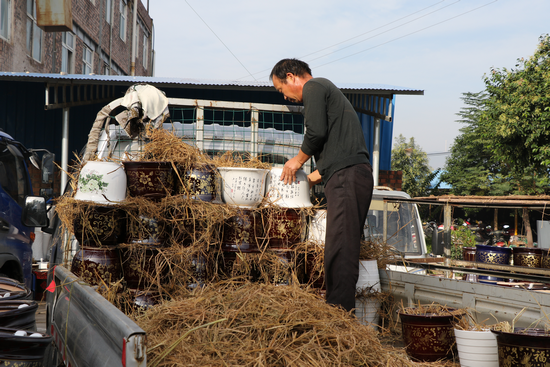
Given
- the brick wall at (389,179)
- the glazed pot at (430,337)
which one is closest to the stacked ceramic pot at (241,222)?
the glazed pot at (430,337)

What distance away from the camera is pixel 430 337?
2.22m

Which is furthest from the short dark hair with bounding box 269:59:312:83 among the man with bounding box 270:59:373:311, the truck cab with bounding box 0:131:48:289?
the truck cab with bounding box 0:131:48:289

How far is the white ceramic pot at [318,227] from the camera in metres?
2.86

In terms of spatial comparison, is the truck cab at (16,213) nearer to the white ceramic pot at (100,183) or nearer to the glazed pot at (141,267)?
the white ceramic pot at (100,183)

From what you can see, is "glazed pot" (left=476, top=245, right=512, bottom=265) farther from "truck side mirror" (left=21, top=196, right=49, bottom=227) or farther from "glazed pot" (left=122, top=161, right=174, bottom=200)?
"truck side mirror" (left=21, top=196, right=49, bottom=227)

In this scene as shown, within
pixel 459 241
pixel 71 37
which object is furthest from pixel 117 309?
pixel 71 37

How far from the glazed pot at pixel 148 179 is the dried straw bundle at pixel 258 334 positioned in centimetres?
77

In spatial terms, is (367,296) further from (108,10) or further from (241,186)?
(108,10)

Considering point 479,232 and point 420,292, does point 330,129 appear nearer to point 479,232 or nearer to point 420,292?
point 420,292

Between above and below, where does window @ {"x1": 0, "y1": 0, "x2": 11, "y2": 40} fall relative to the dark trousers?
above

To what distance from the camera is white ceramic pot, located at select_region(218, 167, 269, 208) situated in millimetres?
2859

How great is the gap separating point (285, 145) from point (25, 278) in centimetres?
265

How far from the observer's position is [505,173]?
901 inches

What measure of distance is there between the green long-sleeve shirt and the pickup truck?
0.95 meters
